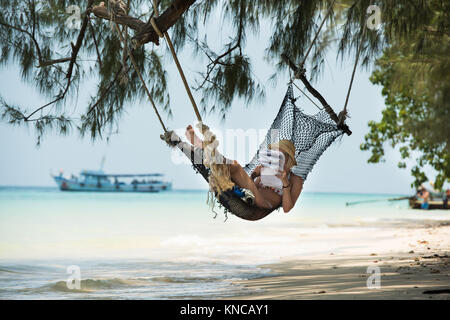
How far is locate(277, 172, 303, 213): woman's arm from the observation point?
2607 mm

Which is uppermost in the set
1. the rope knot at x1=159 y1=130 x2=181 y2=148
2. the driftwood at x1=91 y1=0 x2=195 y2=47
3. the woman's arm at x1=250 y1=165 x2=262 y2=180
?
the driftwood at x1=91 y1=0 x2=195 y2=47

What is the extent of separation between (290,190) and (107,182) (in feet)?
80.0

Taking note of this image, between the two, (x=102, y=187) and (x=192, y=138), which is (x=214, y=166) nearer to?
(x=192, y=138)

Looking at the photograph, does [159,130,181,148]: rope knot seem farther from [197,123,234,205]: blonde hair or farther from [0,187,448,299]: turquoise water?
[0,187,448,299]: turquoise water

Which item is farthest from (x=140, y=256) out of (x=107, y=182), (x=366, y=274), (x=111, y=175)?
(x=107, y=182)

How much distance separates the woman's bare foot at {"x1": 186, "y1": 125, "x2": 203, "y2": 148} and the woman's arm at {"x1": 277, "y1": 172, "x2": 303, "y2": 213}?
48cm

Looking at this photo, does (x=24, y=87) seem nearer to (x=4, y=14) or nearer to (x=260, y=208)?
(x=4, y=14)

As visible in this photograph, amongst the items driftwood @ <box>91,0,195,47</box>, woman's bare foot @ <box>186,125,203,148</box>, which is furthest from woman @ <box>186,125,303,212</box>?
driftwood @ <box>91,0,195,47</box>

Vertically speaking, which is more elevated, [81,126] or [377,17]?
[377,17]

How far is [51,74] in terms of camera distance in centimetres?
404

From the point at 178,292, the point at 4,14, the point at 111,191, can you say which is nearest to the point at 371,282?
the point at 178,292

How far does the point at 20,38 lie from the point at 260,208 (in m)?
2.27

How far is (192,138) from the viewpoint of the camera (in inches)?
92.0

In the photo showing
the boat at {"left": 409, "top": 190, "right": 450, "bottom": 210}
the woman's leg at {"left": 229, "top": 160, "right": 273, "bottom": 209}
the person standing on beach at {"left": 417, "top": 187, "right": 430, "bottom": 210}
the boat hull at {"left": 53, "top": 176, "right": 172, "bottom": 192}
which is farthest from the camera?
the boat hull at {"left": 53, "top": 176, "right": 172, "bottom": 192}
